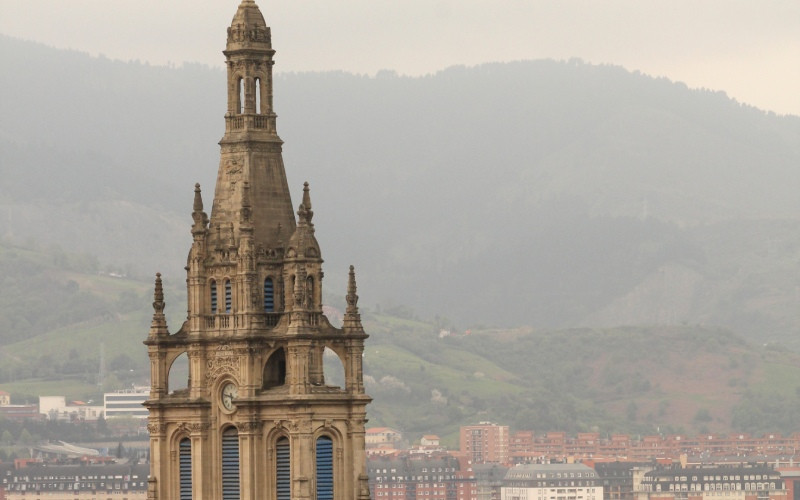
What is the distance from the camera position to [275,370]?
50469mm

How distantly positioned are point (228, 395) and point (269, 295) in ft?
6.12

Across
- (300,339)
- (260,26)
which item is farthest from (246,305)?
(260,26)

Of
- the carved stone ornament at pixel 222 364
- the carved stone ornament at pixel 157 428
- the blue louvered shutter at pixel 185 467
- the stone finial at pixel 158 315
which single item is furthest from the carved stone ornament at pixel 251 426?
the stone finial at pixel 158 315

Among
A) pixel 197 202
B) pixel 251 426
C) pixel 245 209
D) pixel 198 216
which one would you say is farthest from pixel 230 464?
pixel 197 202

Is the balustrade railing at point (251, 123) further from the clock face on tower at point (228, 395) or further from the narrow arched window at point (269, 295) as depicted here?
the clock face on tower at point (228, 395)

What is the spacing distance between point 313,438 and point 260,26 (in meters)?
7.31

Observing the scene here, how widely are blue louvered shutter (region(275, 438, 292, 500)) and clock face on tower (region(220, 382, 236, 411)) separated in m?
1.15

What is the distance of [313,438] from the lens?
162ft

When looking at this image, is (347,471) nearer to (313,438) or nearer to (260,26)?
(313,438)

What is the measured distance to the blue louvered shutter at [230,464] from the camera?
163 feet

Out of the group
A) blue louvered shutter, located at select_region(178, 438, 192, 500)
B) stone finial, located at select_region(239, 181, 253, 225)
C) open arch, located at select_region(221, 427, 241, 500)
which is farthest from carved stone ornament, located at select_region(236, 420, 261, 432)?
stone finial, located at select_region(239, 181, 253, 225)

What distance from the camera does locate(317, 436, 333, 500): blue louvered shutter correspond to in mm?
49438

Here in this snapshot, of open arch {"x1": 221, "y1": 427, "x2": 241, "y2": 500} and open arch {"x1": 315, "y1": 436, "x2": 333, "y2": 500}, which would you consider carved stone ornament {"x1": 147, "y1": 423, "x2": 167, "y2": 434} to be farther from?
open arch {"x1": 315, "y1": 436, "x2": 333, "y2": 500}

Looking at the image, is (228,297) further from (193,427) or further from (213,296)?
(193,427)
